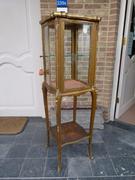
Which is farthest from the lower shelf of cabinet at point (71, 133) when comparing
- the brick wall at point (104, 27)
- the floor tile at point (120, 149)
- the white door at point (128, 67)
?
the white door at point (128, 67)

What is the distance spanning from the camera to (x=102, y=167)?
162 centimetres

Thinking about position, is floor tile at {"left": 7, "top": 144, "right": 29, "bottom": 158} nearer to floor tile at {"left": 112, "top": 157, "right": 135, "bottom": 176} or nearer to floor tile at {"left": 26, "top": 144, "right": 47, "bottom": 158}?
floor tile at {"left": 26, "top": 144, "right": 47, "bottom": 158}

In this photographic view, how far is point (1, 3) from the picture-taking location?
2.13 meters

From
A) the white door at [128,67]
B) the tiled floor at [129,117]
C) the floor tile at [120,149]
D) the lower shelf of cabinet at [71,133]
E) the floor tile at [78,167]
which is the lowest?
the floor tile at [120,149]

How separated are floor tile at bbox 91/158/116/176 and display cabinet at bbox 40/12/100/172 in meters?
0.11

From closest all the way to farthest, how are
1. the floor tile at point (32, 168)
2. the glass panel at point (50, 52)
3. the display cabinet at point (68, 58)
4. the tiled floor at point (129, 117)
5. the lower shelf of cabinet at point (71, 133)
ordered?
the display cabinet at point (68, 58) → the glass panel at point (50, 52) → the floor tile at point (32, 168) → the lower shelf of cabinet at point (71, 133) → the tiled floor at point (129, 117)

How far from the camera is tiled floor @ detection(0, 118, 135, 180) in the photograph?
1.53 metres

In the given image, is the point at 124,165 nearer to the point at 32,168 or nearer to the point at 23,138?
the point at 32,168

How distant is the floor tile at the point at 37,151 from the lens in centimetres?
Result: 178

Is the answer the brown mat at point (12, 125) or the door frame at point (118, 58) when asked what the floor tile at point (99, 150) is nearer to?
the door frame at point (118, 58)

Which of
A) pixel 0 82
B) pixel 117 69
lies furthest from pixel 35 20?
pixel 117 69

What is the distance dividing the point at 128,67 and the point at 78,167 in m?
1.59

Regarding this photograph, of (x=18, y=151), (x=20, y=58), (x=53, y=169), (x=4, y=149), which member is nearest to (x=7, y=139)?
(x=4, y=149)

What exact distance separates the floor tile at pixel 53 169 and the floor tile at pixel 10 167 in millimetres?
275
